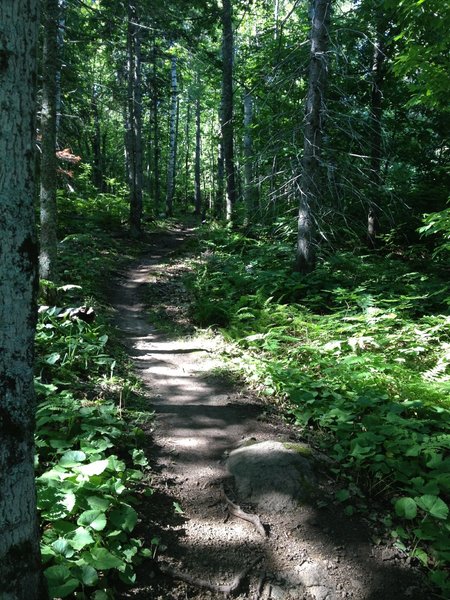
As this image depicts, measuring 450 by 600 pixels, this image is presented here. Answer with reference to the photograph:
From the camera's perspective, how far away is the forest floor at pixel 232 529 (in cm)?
274

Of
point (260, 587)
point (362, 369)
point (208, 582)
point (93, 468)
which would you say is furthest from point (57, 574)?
point (362, 369)

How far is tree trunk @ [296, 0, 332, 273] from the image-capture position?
314 inches

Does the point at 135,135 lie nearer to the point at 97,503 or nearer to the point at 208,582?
the point at 97,503

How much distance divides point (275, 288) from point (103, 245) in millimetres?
8381

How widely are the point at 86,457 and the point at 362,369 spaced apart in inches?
129

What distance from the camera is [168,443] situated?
4312 millimetres

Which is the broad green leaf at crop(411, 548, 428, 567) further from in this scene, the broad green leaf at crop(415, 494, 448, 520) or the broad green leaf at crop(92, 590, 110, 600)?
the broad green leaf at crop(92, 590, 110, 600)

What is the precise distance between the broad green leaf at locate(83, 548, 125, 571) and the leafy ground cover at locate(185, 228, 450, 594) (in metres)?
1.85

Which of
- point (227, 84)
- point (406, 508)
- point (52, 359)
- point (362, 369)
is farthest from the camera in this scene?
point (227, 84)

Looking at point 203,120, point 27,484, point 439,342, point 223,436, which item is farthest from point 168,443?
point 203,120

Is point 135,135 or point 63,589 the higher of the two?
point 135,135

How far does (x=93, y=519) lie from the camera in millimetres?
2635

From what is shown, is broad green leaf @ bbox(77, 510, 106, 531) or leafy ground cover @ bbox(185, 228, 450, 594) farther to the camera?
leafy ground cover @ bbox(185, 228, 450, 594)


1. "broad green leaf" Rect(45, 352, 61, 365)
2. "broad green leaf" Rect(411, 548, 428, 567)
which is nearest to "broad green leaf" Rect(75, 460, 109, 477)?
"broad green leaf" Rect(45, 352, 61, 365)
